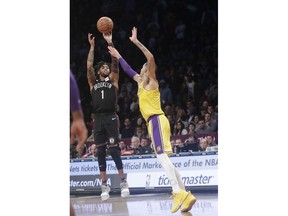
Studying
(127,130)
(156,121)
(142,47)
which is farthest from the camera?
(127,130)

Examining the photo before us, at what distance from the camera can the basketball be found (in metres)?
8.28

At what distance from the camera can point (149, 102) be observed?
7.92m

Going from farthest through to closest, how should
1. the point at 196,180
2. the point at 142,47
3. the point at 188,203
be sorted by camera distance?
the point at 142,47
the point at 196,180
the point at 188,203

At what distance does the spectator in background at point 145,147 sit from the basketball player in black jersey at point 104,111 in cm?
30

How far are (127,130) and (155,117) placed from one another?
48cm

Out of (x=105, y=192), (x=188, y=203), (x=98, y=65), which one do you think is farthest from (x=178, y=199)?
(x=98, y=65)

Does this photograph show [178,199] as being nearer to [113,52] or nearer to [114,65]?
[114,65]

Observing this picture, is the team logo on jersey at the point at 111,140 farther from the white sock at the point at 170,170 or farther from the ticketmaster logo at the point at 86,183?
the white sock at the point at 170,170

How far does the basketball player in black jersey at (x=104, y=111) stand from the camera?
826cm

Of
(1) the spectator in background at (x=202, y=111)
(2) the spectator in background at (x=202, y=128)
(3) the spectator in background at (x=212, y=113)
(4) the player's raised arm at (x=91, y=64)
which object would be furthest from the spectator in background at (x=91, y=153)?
(3) the spectator in background at (x=212, y=113)

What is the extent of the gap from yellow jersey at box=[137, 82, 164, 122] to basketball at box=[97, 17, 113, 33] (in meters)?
0.79
